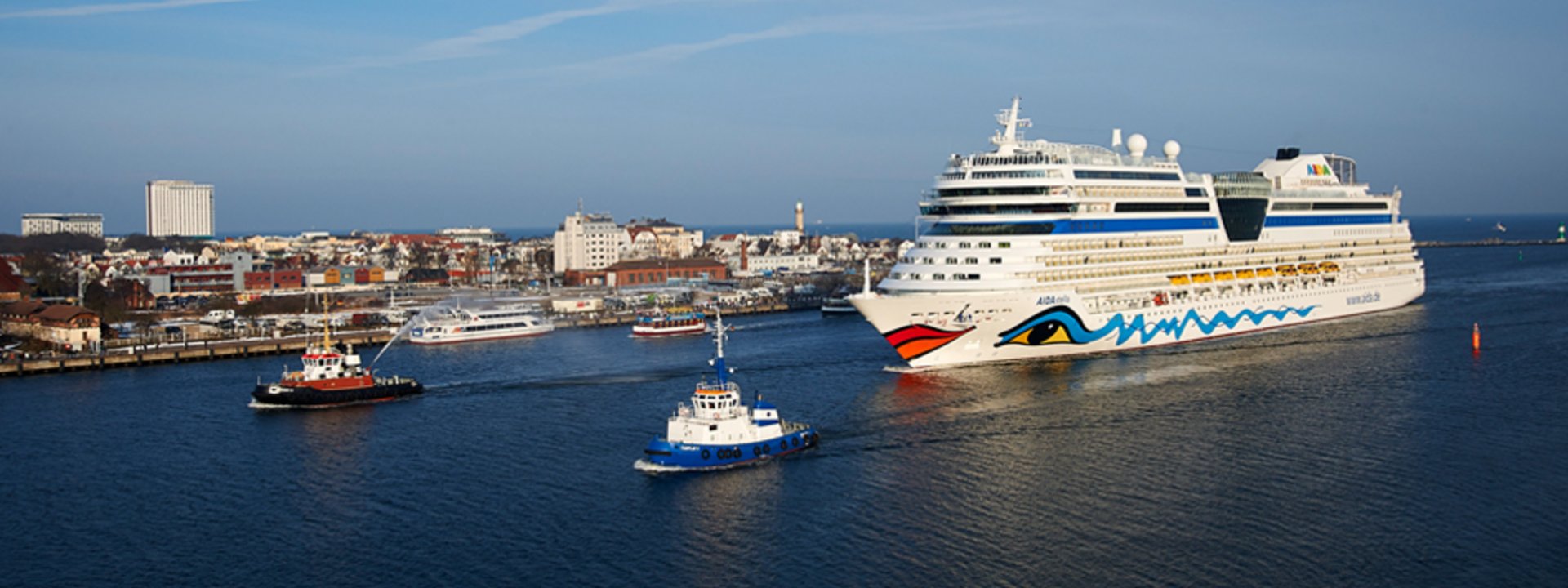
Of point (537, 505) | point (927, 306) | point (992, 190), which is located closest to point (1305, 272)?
point (992, 190)

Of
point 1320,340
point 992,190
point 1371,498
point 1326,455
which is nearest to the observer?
point 1371,498

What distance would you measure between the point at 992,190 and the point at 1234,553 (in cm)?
1668

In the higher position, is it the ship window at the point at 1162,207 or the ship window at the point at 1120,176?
the ship window at the point at 1120,176

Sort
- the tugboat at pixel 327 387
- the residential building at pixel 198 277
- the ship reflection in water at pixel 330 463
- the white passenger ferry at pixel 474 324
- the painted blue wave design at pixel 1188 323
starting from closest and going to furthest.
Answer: the ship reflection in water at pixel 330 463 → the tugboat at pixel 327 387 → the painted blue wave design at pixel 1188 323 → the white passenger ferry at pixel 474 324 → the residential building at pixel 198 277

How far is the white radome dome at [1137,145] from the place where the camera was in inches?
1437

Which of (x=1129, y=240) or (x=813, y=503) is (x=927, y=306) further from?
(x=813, y=503)

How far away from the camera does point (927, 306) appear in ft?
98.9

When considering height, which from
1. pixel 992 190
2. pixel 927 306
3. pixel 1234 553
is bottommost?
pixel 1234 553

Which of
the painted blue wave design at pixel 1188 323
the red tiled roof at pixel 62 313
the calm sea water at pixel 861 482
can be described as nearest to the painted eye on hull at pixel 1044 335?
the calm sea water at pixel 861 482

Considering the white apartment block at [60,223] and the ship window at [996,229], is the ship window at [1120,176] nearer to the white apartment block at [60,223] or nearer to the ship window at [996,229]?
the ship window at [996,229]

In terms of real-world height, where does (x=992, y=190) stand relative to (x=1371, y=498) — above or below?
above

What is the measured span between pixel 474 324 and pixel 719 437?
25.1 meters

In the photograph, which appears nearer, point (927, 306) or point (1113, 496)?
point (1113, 496)

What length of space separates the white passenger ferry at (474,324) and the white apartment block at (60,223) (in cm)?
10364
